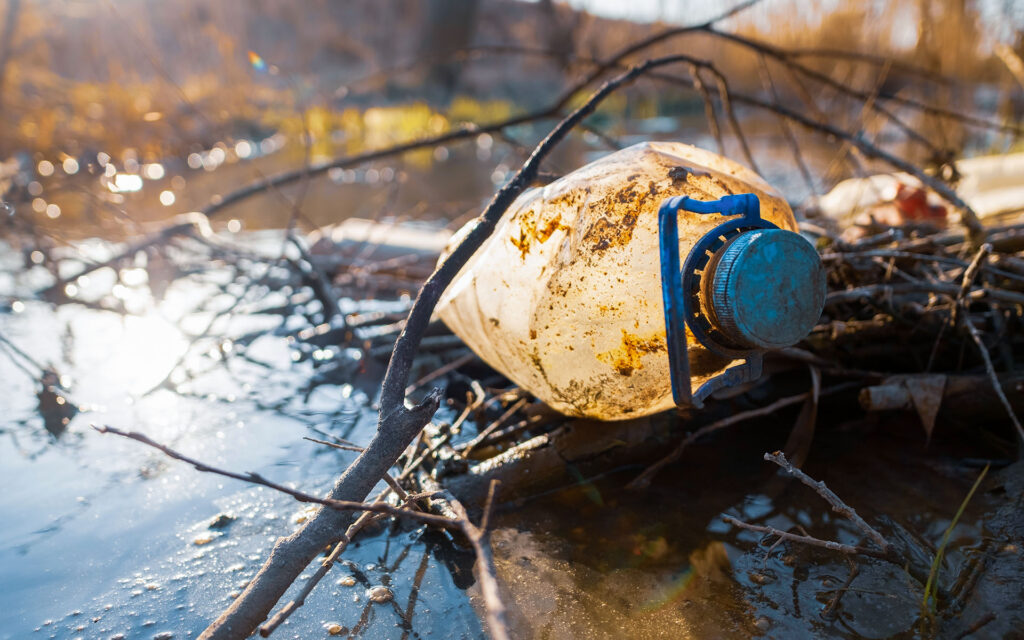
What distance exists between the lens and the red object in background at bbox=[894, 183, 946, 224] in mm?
2613

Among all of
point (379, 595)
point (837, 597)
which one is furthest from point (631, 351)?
point (379, 595)

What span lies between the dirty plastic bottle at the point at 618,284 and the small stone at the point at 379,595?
1.74 ft

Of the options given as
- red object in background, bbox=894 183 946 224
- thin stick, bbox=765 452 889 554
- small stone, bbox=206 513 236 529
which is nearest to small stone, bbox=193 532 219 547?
small stone, bbox=206 513 236 529

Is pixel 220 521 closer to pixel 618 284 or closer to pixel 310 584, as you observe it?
pixel 310 584

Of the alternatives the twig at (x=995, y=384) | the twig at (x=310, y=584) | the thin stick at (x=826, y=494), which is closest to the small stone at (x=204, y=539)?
the twig at (x=310, y=584)

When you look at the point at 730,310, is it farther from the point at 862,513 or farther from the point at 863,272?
the point at 863,272

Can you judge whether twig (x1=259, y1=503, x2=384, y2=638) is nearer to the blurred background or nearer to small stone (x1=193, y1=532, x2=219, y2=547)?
small stone (x1=193, y1=532, x2=219, y2=547)

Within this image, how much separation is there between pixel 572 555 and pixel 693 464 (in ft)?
1.48

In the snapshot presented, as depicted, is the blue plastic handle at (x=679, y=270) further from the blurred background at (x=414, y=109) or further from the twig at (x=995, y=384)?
the blurred background at (x=414, y=109)

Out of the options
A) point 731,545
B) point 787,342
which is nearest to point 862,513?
point 731,545

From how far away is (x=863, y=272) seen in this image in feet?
6.43

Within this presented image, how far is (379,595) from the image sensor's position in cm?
123

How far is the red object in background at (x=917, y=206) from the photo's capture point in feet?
8.57

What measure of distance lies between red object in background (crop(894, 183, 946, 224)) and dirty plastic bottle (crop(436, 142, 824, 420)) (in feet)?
5.22
